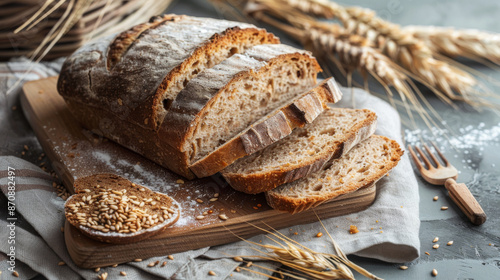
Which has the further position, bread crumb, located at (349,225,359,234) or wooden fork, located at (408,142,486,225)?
wooden fork, located at (408,142,486,225)

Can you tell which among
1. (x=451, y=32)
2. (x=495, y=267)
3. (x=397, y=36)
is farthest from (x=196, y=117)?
(x=451, y=32)

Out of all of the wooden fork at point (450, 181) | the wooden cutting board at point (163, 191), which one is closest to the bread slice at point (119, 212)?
the wooden cutting board at point (163, 191)

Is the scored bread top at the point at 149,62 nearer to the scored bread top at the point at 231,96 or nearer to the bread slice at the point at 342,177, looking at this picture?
the scored bread top at the point at 231,96

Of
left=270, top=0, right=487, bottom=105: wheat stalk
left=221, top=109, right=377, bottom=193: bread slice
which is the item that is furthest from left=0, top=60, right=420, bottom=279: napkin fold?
left=270, top=0, right=487, bottom=105: wheat stalk

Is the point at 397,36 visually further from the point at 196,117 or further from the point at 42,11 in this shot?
the point at 42,11

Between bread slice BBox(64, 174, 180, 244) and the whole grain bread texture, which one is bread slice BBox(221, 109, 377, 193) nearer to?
the whole grain bread texture

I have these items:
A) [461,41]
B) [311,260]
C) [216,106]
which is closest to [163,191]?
[216,106]
